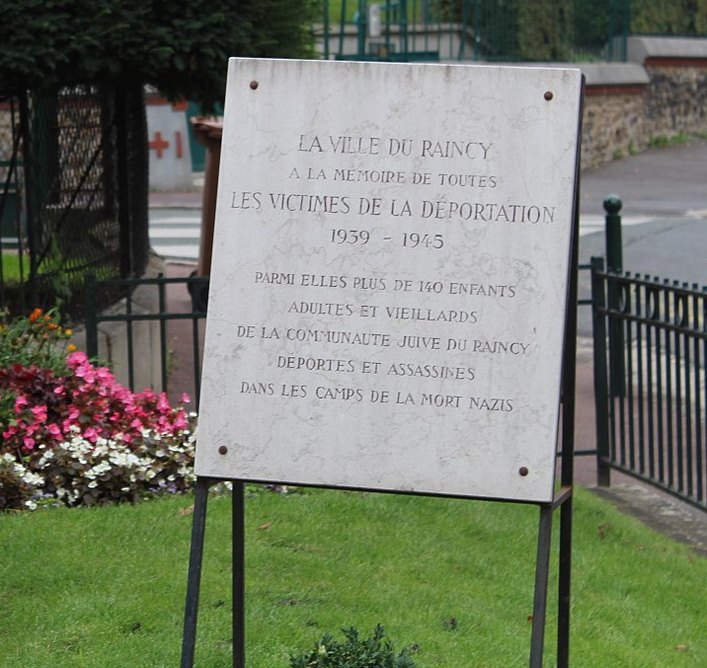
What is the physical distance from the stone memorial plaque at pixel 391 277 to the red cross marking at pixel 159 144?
21.1m

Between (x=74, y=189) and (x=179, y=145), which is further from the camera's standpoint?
(x=179, y=145)

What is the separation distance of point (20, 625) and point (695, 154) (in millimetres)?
23747

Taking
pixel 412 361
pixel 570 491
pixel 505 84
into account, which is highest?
pixel 505 84

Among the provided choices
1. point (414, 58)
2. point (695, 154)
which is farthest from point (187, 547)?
point (695, 154)

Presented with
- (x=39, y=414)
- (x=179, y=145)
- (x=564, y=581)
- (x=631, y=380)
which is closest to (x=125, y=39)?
(x=39, y=414)

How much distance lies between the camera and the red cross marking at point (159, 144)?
2460cm

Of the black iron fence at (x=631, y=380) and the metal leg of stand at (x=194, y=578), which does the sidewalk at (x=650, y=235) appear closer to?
the black iron fence at (x=631, y=380)

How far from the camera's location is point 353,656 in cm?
377

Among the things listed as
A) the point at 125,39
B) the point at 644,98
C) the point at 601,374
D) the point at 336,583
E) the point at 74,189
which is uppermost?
the point at 125,39

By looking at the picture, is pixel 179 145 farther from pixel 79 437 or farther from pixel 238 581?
pixel 238 581

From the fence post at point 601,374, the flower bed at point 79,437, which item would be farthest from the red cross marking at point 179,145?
the flower bed at point 79,437

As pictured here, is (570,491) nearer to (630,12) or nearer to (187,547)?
(187,547)

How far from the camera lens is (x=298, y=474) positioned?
375 cm

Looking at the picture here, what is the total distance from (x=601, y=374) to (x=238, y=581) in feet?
13.0
